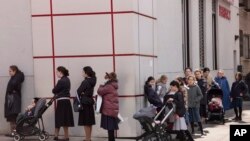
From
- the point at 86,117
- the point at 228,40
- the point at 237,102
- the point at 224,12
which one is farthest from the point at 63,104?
the point at 228,40

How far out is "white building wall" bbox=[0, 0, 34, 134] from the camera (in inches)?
566

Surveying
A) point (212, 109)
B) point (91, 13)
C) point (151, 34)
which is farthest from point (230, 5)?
point (91, 13)

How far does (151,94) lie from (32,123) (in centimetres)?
313

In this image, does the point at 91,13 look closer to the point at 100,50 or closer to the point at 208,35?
the point at 100,50

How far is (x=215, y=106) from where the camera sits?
17.2 meters

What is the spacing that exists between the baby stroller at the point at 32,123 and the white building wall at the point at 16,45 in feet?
4.47

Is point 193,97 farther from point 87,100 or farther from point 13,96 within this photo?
point 13,96

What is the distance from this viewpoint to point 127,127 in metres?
13.9

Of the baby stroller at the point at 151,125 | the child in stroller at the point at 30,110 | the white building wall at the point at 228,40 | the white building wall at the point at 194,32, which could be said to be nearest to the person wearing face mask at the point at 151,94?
the baby stroller at the point at 151,125

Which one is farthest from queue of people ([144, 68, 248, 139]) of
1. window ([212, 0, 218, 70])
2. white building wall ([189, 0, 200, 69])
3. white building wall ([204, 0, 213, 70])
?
window ([212, 0, 218, 70])

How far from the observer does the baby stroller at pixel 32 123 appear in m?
13.1

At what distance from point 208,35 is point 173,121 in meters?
10.2

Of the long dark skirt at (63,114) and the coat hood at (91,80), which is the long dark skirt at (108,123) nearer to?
the coat hood at (91,80)

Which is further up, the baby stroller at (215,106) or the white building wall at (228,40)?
the white building wall at (228,40)
